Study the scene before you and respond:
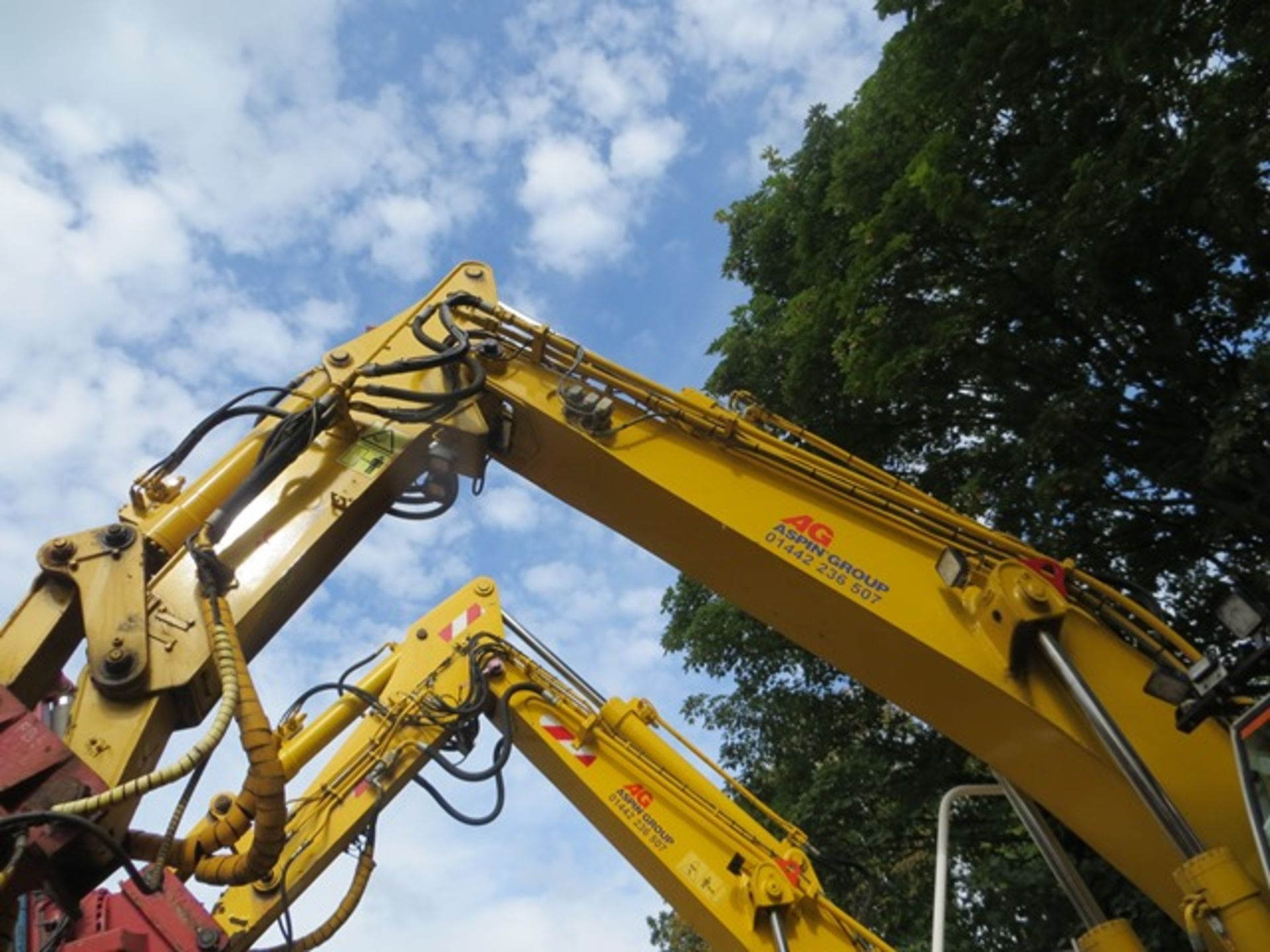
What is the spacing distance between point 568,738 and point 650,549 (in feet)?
7.88

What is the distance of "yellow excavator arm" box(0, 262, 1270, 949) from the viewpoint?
308 cm

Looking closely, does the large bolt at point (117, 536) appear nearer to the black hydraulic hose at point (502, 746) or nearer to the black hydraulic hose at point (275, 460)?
the black hydraulic hose at point (275, 460)

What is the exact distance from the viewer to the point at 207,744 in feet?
9.17

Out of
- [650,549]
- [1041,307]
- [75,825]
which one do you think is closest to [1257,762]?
[650,549]

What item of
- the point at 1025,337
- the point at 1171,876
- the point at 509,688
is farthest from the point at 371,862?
the point at 1025,337

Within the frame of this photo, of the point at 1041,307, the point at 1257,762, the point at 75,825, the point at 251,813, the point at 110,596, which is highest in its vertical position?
the point at 1041,307

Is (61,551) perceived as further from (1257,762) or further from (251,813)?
(1257,762)

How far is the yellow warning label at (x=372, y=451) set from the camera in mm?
4094

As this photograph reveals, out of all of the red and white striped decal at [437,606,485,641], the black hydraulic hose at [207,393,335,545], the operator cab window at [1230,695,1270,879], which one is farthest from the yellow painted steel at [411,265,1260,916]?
the red and white striped decal at [437,606,485,641]

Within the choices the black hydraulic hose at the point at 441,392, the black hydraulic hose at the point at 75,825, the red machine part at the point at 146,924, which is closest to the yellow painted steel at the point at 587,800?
the red machine part at the point at 146,924

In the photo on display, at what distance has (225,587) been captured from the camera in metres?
3.40

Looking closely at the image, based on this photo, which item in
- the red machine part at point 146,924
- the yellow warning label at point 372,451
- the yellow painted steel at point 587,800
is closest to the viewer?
the yellow warning label at point 372,451

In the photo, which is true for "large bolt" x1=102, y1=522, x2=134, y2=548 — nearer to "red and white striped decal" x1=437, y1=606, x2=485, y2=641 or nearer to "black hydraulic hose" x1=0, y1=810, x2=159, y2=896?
"black hydraulic hose" x1=0, y1=810, x2=159, y2=896

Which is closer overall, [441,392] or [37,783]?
[37,783]
